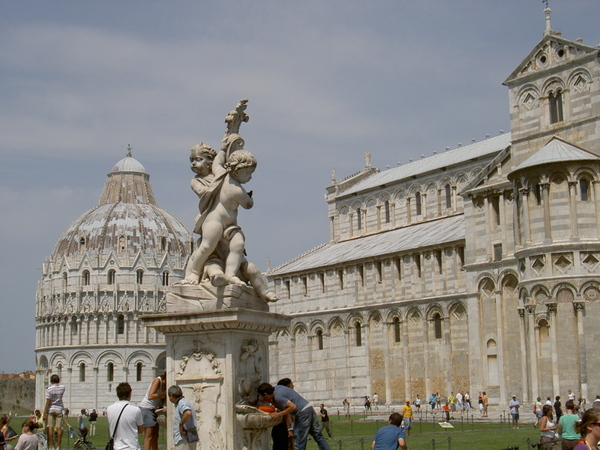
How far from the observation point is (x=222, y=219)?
11.2m

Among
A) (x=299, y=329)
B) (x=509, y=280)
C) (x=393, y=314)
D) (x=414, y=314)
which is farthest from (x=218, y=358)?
(x=299, y=329)

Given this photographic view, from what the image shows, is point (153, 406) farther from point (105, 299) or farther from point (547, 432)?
point (105, 299)

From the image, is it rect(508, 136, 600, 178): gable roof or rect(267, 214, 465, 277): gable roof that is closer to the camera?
rect(508, 136, 600, 178): gable roof

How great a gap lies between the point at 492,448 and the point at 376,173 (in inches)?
2164

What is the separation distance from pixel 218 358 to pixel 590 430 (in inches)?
168

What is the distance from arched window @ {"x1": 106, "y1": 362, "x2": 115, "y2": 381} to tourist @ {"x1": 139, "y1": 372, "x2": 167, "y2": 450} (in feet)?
321

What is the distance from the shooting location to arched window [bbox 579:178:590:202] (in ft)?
128

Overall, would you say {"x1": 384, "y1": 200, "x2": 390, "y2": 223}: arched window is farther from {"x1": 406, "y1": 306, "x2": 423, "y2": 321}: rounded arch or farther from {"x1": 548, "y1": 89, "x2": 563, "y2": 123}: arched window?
{"x1": 548, "y1": 89, "x2": 563, "y2": 123}: arched window

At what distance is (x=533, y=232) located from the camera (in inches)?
1563

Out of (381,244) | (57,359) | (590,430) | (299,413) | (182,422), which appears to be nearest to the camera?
(590,430)

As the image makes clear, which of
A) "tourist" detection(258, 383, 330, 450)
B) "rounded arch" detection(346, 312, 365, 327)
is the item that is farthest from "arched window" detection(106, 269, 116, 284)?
"tourist" detection(258, 383, 330, 450)

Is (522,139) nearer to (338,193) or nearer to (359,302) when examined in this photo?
(359,302)

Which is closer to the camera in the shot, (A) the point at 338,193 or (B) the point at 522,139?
(B) the point at 522,139

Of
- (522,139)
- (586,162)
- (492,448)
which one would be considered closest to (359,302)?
(522,139)
